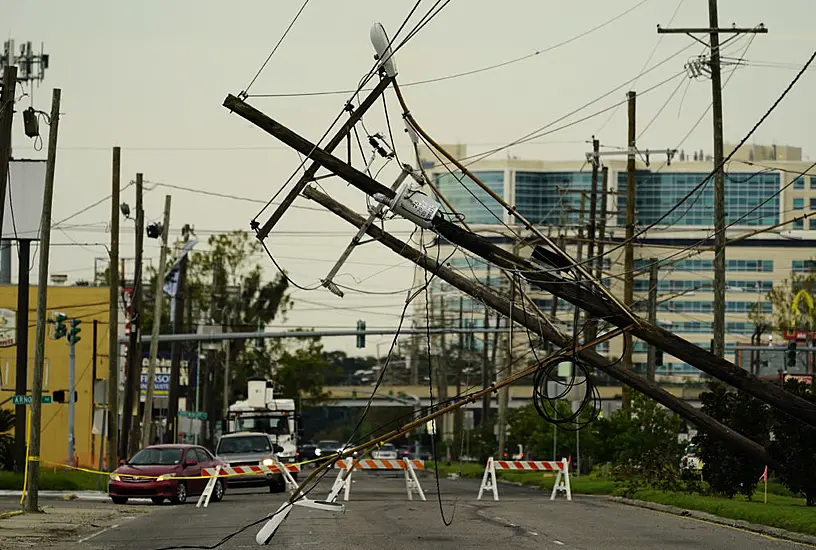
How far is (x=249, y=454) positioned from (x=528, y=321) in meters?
18.8

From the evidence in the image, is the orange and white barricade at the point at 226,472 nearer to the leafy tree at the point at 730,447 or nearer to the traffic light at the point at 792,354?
the leafy tree at the point at 730,447

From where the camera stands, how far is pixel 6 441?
160ft

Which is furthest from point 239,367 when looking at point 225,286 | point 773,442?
point 773,442

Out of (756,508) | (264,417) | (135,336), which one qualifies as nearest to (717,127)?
(756,508)

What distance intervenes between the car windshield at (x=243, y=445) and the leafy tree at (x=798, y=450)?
18867 mm

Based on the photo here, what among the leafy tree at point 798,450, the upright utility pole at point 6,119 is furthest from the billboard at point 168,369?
the leafy tree at point 798,450

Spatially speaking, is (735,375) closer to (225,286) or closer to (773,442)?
(773,442)

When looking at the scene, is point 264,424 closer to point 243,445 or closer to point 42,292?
point 243,445

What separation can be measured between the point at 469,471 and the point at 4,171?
1770 inches

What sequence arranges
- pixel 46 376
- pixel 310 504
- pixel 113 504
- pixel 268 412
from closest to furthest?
pixel 310 504 < pixel 113 504 < pixel 268 412 < pixel 46 376

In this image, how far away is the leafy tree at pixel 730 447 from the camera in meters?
30.4

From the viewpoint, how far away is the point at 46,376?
6656cm

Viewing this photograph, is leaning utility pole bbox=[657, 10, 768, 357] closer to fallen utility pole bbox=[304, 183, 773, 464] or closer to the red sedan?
fallen utility pole bbox=[304, 183, 773, 464]

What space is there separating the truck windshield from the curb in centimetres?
2331
